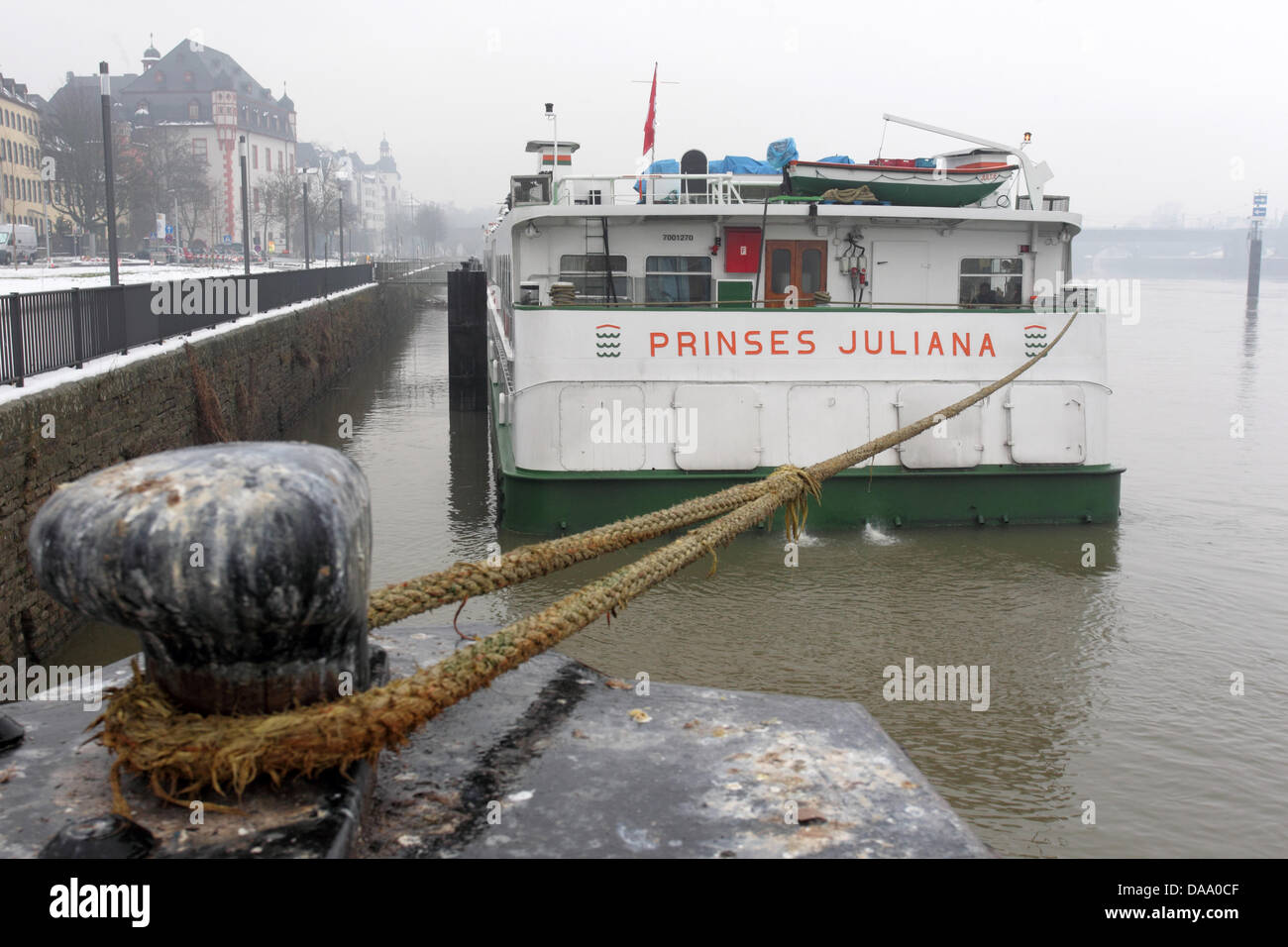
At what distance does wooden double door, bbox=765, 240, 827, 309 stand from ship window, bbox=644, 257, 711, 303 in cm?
81

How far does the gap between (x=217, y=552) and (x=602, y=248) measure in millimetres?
12110

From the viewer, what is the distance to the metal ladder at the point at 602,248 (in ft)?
46.0

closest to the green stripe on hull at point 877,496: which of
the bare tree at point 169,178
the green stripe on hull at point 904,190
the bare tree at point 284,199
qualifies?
the green stripe on hull at point 904,190

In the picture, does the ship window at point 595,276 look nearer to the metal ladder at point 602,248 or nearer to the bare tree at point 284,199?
the metal ladder at point 602,248

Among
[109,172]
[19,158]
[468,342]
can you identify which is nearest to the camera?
[109,172]

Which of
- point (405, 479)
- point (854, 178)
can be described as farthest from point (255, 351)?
point (854, 178)

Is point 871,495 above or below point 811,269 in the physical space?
below

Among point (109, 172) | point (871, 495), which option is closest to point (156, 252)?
point (109, 172)

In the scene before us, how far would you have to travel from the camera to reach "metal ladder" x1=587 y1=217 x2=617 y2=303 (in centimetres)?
1402

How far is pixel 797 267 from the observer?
1448cm

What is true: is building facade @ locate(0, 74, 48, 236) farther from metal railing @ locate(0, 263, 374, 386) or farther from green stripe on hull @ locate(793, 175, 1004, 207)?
green stripe on hull @ locate(793, 175, 1004, 207)

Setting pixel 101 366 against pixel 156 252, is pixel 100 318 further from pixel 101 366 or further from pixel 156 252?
pixel 156 252
